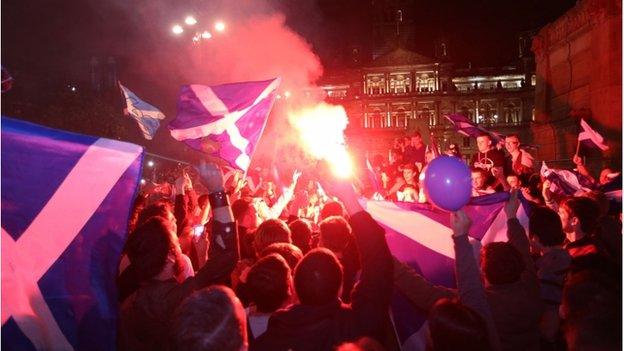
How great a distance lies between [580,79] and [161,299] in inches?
944

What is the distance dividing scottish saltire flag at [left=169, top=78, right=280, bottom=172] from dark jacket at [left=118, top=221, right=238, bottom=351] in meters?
3.49

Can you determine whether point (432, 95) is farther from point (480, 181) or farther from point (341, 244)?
point (341, 244)

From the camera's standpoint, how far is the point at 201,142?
672cm

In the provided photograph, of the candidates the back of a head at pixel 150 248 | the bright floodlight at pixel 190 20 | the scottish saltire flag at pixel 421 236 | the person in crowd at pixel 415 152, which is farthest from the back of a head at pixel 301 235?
the bright floodlight at pixel 190 20

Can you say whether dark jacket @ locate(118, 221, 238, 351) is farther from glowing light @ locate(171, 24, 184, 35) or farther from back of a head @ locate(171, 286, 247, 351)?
glowing light @ locate(171, 24, 184, 35)

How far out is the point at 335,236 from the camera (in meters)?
3.99

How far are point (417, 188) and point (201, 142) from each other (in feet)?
14.9

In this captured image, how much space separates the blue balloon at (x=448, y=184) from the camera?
306cm

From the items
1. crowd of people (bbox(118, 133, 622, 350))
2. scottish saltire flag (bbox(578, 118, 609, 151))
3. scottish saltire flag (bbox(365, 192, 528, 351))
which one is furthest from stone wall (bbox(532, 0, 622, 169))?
crowd of people (bbox(118, 133, 622, 350))

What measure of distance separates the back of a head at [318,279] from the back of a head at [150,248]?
2.83 feet

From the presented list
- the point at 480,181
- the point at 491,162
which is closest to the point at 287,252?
the point at 480,181

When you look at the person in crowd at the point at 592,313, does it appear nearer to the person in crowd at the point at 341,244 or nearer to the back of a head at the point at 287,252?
the person in crowd at the point at 341,244

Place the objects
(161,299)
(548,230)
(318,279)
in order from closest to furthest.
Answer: (318,279) → (161,299) → (548,230)

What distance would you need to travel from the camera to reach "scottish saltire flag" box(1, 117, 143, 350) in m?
2.84
